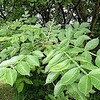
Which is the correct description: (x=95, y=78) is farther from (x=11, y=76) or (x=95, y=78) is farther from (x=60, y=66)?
(x=11, y=76)

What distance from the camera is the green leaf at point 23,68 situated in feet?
4.02

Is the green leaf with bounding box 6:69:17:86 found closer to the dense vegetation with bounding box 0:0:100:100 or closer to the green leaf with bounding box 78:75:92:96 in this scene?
the dense vegetation with bounding box 0:0:100:100

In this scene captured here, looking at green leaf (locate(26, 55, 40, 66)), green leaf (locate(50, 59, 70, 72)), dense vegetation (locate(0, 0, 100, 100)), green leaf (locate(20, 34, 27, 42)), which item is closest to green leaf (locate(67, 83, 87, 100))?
dense vegetation (locate(0, 0, 100, 100))

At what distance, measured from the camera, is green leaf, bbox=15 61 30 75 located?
4.02ft

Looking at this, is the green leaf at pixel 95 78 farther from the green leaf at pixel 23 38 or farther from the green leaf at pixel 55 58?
the green leaf at pixel 23 38

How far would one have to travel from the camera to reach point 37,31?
1.89m

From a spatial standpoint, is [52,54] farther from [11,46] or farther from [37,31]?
Result: [11,46]

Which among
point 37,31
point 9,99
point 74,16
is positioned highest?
point 37,31

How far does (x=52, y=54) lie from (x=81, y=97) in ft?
0.96

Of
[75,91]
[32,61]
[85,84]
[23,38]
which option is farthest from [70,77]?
[23,38]

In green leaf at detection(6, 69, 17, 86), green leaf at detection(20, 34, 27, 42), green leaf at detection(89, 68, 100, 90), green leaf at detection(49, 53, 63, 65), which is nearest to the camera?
green leaf at detection(89, 68, 100, 90)

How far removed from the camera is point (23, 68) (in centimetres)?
125

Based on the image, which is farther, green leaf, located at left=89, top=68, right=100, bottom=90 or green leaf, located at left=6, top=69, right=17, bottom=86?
green leaf, located at left=6, top=69, right=17, bottom=86

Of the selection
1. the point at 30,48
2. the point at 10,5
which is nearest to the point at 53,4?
the point at 10,5
